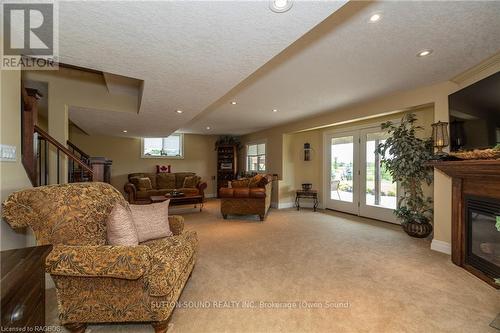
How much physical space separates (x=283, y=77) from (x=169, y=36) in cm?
154

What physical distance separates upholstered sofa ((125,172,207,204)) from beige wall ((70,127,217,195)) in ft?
1.87

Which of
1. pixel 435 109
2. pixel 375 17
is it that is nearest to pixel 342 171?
pixel 435 109

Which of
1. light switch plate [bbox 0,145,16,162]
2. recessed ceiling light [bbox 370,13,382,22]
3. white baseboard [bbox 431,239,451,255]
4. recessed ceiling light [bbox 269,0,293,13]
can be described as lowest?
white baseboard [bbox 431,239,451,255]

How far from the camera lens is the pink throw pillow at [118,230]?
1620 mm

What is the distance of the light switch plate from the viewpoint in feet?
4.84

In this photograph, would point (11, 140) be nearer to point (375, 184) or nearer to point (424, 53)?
point (424, 53)

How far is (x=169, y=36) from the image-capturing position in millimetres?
1566

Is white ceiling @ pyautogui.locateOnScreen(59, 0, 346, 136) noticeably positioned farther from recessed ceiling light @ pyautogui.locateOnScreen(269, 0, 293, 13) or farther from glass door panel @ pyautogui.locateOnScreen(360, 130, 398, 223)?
glass door panel @ pyautogui.locateOnScreen(360, 130, 398, 223)

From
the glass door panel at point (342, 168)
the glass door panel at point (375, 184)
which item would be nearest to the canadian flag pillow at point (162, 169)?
the glass door panel at point (342, 168)

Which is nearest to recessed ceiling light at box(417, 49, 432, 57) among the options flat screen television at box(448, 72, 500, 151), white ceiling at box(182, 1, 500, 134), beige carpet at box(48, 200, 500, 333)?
white ceiling at box(182, 1, 500, 134)

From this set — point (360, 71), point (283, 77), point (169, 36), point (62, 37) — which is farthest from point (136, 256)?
point (360, 71)

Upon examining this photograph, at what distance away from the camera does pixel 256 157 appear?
7367 mm

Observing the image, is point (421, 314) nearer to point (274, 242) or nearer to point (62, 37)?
point (274, 242)

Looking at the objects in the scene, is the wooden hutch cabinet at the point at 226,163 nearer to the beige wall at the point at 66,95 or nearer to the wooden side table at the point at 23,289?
the beige wall at the point at 66,95
